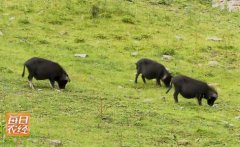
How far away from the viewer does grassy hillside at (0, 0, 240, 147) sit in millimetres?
13805

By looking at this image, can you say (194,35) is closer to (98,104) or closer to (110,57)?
(110,57)

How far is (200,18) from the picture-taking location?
30.7 m

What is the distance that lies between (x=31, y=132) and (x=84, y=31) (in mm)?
14430

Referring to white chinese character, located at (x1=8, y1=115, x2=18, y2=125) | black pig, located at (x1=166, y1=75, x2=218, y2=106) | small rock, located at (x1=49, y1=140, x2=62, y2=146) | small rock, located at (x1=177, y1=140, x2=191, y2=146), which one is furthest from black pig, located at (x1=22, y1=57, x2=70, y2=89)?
white chinese character, located at (x1=8, y1=115, x2=18, y2=125)

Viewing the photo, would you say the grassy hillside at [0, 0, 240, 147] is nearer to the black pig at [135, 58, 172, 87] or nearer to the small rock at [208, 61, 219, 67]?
the small rock at [208, 61, 219, 67]

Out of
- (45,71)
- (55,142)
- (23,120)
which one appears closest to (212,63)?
(45,71)

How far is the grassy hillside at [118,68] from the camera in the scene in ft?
45.3

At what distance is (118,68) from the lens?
22.7 m

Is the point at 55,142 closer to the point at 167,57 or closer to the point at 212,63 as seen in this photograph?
the point at 167,57

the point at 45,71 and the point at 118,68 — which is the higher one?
the point at 45,71

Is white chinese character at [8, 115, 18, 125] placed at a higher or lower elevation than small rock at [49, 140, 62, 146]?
higher

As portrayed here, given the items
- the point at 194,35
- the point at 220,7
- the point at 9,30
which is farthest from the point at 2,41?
the point at 220,7

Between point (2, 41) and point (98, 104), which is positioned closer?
point (98, 104)

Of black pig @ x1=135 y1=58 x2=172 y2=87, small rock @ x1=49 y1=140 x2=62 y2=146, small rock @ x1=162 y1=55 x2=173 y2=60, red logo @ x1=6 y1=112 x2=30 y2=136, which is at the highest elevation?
red logo @ x1=6 y1=112 x2=30 y2=136
